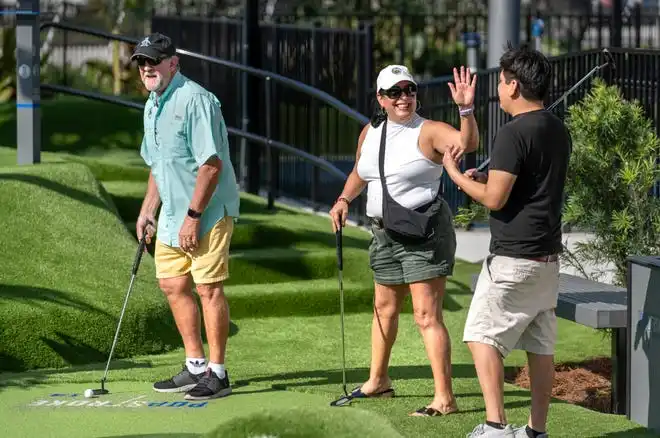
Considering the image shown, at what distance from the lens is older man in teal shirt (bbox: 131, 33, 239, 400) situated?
24.6 ft

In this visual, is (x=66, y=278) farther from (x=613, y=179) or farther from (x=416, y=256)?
(x=613, y=179)

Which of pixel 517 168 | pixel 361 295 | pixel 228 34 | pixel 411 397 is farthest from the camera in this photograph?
pixel 228 34

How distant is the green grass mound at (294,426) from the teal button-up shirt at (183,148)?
360 centimetres

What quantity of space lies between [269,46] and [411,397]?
748 cm

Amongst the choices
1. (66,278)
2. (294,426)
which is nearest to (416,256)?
(66,278)

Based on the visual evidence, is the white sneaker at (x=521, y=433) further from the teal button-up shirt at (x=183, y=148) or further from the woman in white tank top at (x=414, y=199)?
the teal button-up shirt at (x=183, y=148)

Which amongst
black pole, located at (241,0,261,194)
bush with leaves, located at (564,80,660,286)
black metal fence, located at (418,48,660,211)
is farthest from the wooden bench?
black pole, located at (241,0,261,194)

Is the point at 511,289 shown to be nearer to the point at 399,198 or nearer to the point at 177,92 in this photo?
the point at 399,198

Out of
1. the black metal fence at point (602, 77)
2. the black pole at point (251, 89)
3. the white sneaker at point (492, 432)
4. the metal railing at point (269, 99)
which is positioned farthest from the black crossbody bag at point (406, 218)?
the black pole at point (251, 89)

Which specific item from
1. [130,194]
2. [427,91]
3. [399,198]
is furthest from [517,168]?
[427,91]

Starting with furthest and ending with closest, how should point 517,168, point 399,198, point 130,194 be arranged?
point 130,194, point 399,198, point 517,168

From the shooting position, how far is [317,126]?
1475cm

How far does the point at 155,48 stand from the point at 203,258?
1.06 metres

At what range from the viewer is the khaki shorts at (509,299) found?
6.40 m
